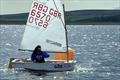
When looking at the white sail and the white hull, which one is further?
the white sail

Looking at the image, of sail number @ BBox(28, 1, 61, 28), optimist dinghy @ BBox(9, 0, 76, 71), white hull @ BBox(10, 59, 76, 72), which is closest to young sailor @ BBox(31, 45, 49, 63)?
white hull @ BBox(10, 59, 76, 72)

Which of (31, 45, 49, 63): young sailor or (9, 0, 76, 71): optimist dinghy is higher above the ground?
(9, 0, 76, 71): optimist dinghy

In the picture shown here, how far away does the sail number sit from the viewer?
1939 inches

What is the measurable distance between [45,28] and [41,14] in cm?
123

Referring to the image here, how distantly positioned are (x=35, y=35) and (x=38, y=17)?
1.55m

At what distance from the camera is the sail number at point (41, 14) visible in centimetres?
4925

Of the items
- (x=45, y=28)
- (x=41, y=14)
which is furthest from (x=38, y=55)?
(x=41, y=14)

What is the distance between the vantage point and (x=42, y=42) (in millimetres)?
49656

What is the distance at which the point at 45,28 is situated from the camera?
163 ft

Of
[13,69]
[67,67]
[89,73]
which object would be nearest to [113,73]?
[89,73]

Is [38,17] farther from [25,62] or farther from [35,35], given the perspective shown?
[25,62]

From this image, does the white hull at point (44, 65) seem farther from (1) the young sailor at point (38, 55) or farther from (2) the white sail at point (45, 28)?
(2) the white sail at point (45, 28)

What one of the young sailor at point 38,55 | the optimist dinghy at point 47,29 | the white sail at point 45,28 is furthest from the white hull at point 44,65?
the white sail at point 45,28

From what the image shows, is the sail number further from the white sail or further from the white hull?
the white hull
